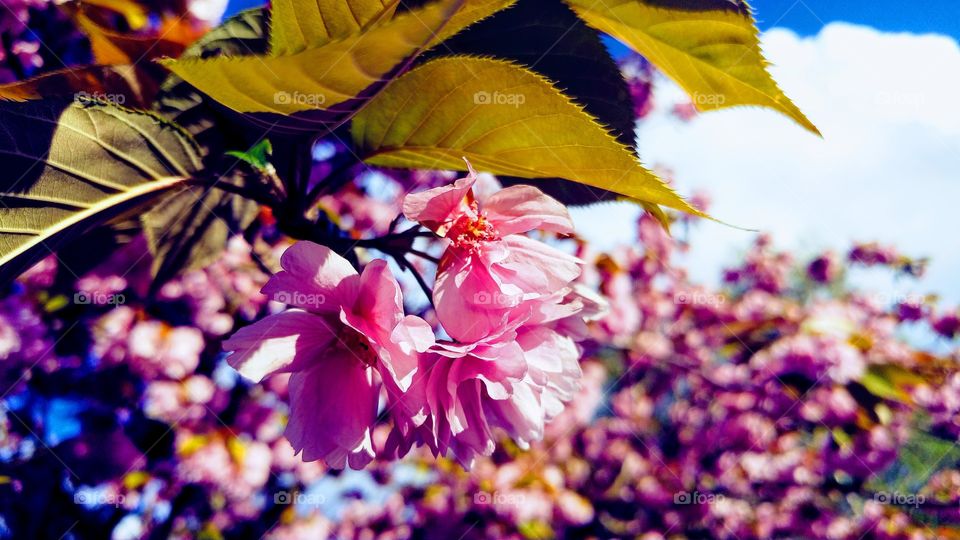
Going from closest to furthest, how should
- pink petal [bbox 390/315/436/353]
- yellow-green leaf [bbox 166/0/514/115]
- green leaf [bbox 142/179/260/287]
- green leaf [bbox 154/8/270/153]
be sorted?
yellow-green leaf [bbox 166/0/514/115]
pink petal [bbox 390/315/436/353]
green leaf [bbox 154/8/270/153]
green leaf [bbox 142/179/260/287]

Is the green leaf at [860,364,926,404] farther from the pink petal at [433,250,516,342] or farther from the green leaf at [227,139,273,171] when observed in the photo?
the green leaf at [227,139,273,171]

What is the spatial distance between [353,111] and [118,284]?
5.28 ft

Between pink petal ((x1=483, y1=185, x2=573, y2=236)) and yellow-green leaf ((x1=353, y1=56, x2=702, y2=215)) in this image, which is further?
pink petal ((x1=483, y1=185, x2=573, y2=236))

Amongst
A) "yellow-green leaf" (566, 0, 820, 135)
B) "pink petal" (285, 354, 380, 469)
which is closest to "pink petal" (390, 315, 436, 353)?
"pink petal" (285, 354, 380, 469)

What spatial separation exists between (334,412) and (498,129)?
1.02 ft

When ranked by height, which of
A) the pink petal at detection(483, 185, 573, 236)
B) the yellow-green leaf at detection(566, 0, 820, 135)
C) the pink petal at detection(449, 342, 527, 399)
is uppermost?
the yellow-green leaf at detection(566, 0, 820, 135)

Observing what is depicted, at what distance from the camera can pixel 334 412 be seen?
1.82ft

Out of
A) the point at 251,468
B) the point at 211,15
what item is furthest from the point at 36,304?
the point at 211,15

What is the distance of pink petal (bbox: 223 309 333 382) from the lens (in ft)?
1.72

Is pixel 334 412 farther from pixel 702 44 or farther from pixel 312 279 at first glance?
pixel 702 44

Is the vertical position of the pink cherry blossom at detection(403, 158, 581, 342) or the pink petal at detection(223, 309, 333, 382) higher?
the pink cherry blossom at detection(403, 158, 581, 342)

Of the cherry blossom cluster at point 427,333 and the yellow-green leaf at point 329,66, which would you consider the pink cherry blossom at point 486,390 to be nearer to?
the cherry blossom cluster at point 427,333

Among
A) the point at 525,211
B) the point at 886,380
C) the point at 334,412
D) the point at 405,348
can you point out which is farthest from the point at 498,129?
the point at 886,380

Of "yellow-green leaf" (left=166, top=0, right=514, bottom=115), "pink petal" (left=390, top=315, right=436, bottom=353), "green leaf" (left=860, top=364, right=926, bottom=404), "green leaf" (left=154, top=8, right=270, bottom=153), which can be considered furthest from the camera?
"green leaf" (left=860, top=364, right=926, bottom=404)
